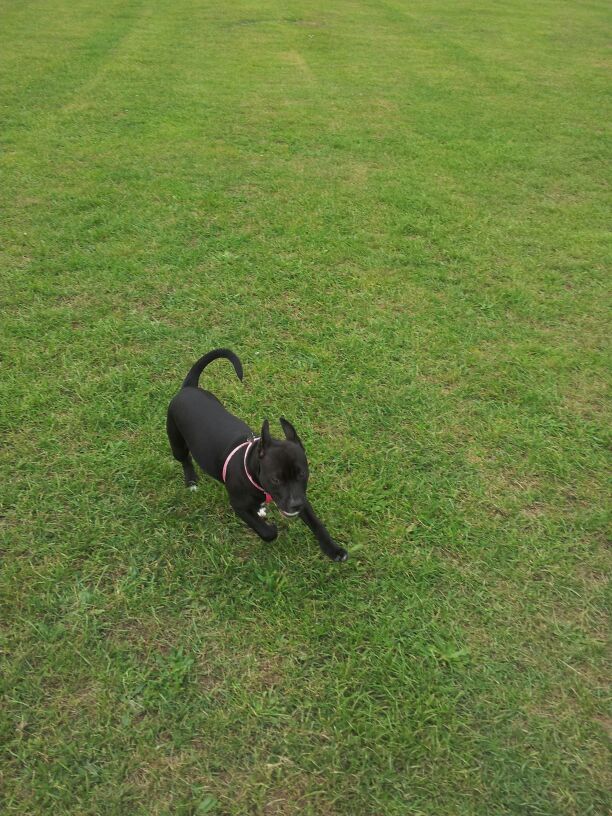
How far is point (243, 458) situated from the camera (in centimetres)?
272

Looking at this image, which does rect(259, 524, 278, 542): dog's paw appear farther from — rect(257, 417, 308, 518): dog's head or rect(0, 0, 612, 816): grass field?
rect(257, 417, 308, 518): dog's head

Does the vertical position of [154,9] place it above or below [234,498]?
above

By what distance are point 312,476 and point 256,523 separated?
0.63 m

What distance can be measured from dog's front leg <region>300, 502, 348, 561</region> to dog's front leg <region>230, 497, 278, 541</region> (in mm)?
175

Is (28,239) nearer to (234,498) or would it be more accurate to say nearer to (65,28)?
(234,498)

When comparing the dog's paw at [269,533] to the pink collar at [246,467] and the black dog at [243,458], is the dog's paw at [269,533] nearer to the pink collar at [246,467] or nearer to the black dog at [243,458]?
the black dog at [243,458]

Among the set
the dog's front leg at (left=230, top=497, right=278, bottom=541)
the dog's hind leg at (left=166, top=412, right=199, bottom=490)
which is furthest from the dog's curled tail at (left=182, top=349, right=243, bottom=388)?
the dog's front leg at (left=230, top=497, right=278, bottom=541)

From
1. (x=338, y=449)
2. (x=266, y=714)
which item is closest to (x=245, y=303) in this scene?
(x=338, y=449)

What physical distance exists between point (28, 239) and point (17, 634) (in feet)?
Result: 13.7

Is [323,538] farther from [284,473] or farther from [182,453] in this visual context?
[182,453]

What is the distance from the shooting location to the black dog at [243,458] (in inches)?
97.5

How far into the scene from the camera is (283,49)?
12102 mm

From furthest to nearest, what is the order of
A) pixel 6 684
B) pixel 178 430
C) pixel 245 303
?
pixel 245 303
pixel 178 430
pixel 6 684

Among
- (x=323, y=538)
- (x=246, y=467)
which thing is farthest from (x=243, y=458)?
(x=323, y=538)
